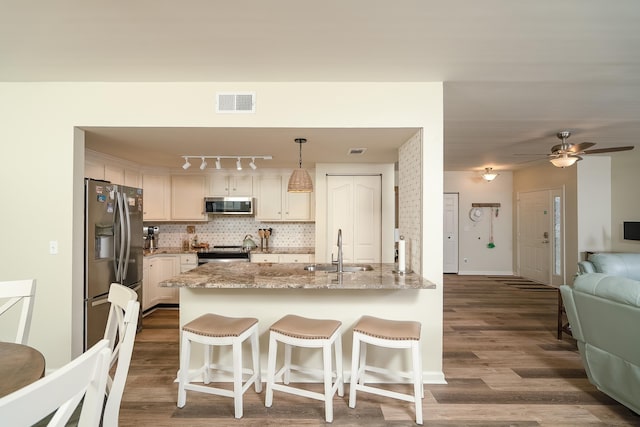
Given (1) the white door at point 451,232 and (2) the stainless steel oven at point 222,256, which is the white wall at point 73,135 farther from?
(1) the white door at point 451,232

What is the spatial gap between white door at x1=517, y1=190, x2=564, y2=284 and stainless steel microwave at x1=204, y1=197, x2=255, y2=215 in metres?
5.73

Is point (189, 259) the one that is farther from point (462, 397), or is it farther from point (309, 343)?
point (462, 397)

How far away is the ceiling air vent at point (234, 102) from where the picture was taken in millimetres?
2738

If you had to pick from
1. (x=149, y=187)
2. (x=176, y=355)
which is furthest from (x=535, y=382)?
(x=149, y=187)

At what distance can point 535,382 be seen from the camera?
2.74 m

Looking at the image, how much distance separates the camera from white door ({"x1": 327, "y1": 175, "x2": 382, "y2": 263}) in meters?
4.96

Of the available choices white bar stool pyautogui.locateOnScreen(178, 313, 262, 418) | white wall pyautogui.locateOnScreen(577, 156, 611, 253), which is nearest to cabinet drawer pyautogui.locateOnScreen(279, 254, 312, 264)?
white bar stool pyautogui.locateOnScreen(178, 313, 262, 418)

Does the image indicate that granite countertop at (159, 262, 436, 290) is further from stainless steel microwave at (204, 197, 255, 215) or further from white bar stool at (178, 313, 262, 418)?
stainless steel microwave at (204, 197, 255, 215)

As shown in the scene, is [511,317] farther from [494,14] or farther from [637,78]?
[494,14]

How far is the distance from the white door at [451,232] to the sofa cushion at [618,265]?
4.38 meters

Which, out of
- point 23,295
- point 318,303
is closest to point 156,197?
point 23,295

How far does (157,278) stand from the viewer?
4809 mm

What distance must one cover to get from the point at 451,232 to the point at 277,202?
451 centimetres

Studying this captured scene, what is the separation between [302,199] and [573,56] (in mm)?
3925
